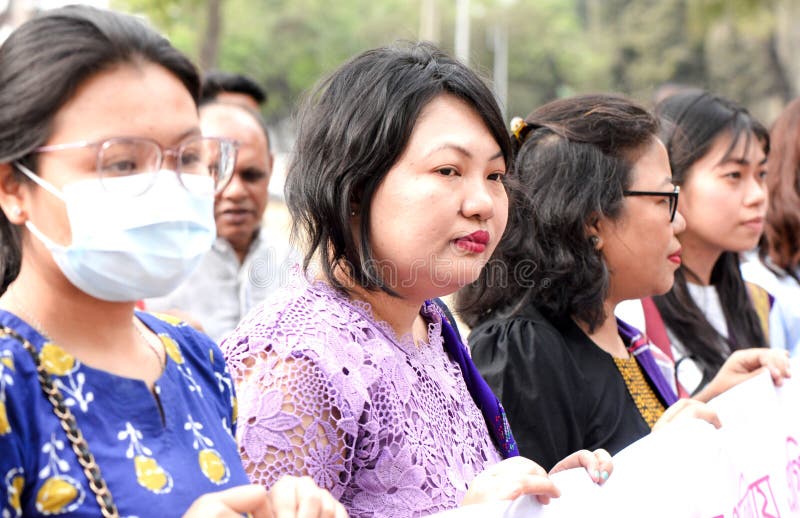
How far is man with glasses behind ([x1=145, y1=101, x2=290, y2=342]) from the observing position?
Result: 15.1 feet

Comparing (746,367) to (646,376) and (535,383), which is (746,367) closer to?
(646,376)

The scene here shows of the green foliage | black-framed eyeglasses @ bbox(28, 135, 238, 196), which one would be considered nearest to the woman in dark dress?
black-framed eyeglasses @ bbox(28, 135, 238, 196)

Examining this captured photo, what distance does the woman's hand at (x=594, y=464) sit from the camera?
2.27 m

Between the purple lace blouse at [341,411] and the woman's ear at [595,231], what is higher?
the woman's ear at [595,231]

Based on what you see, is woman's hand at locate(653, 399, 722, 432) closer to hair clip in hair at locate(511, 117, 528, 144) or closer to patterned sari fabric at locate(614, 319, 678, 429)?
patterned sari fabric at locate(614, 319, 678, 429)

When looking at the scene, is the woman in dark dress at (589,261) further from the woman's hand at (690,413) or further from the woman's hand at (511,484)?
the woman's hand at (511,484)

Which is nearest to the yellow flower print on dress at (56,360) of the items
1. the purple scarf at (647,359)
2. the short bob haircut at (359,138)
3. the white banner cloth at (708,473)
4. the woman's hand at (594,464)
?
the white banner cloth at (708,473)

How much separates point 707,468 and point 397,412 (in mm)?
916

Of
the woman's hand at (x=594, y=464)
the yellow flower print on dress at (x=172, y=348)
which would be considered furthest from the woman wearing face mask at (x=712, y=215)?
the yellow flower print on dress at (x=172, y=348)

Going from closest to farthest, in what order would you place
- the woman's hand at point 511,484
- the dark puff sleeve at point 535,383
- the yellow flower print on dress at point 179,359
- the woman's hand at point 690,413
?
the yellow flower print on dress at point 179,359
the woman's hand at point 511,484
the woman's hand at point 690,413
the dark puff sleeve at point 535,383

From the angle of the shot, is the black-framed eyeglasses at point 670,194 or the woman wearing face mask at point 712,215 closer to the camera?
the black-framed eyeglasses at point 670,194

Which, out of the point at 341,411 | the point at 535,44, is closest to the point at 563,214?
the point at 341,411

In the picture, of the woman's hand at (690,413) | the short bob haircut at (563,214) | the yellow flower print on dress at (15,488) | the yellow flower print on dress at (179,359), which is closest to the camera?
the yellow flower print on dress at (15,488)

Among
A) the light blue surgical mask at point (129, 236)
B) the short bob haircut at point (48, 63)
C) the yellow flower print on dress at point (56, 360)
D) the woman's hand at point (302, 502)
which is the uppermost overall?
the short bob haircut at point (48, 63)
